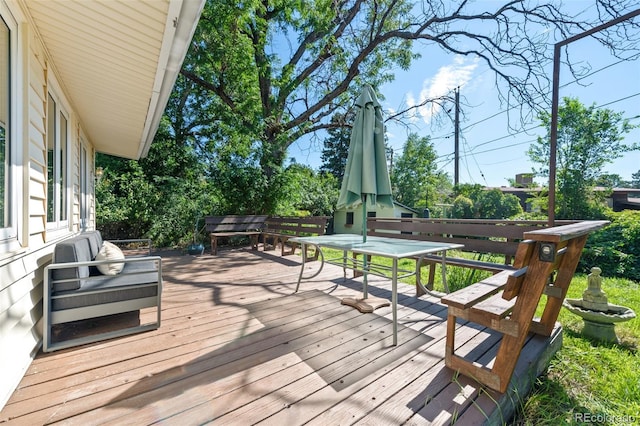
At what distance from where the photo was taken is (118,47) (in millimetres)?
2227

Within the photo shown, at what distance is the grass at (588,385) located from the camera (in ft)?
5.00

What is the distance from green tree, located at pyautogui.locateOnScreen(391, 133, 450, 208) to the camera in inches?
837

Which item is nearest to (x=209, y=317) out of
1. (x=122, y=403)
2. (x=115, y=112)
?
(x=122, y=403)

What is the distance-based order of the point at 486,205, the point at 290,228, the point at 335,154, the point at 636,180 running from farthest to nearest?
1. the point at 636,180
2. the point at 335,154
3. the point at 486,205
4. the point at 290,228

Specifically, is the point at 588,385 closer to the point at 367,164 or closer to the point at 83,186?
the point at 367,164

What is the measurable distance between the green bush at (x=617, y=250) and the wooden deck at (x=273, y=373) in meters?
6.21

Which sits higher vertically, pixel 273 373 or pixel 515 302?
pixel 515 302

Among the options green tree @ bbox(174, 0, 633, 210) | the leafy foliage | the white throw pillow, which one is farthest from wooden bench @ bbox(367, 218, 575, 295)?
the leafy foliage

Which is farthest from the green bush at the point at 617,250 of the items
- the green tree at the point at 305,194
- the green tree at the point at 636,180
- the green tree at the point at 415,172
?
the green tree at the point at 636,180

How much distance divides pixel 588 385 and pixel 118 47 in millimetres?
4255

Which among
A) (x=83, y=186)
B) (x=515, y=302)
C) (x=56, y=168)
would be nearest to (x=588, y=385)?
(x=515, y=302)

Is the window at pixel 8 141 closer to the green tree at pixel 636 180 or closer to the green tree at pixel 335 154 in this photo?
the green tree at pixel 335 154

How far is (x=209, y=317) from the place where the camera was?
2652 millimetres

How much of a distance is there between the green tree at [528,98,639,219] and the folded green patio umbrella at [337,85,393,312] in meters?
9.21
